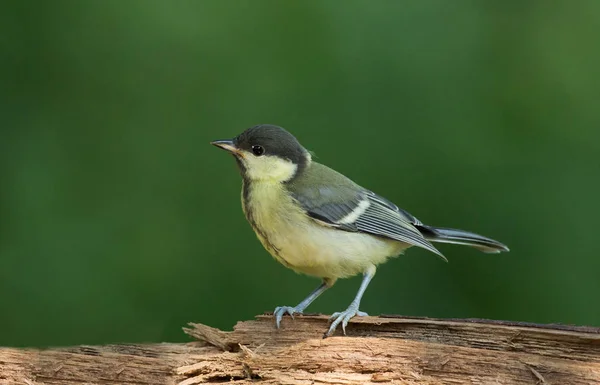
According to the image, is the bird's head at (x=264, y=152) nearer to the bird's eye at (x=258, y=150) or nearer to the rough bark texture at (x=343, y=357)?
the bird's eye at (x=258, y=150)

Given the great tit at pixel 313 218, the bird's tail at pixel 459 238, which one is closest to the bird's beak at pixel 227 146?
the great tit at pixel 313 218

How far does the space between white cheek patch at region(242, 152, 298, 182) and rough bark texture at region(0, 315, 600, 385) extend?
833mm

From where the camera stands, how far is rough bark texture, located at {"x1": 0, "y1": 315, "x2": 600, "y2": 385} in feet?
8.68


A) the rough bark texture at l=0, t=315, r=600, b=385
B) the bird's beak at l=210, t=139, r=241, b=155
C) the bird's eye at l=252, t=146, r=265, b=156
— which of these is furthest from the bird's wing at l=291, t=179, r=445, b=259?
the rough bark texture at l=0, t=315, r=600, b=385

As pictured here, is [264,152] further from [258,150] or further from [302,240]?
[302,240]

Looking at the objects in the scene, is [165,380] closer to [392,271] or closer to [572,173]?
[392,271]

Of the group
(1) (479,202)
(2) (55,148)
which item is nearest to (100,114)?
(2) (55,148)

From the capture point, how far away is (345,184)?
401 centimetres

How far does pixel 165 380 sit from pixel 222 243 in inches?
77.9

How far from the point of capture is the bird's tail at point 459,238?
13.2 ft

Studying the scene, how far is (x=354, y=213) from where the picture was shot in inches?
151

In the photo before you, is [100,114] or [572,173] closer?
[572,173]

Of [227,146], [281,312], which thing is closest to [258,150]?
[227,146]

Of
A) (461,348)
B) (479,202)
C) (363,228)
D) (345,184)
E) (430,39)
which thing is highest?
(430,39)
